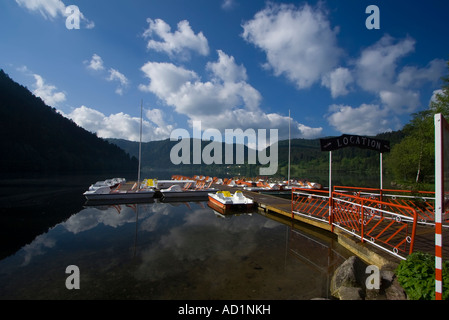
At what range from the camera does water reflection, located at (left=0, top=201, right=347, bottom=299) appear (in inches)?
204

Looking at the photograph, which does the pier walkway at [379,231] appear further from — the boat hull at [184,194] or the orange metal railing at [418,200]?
the boat hull at [184,194]

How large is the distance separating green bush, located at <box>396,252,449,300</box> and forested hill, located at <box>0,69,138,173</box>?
93.4 meters

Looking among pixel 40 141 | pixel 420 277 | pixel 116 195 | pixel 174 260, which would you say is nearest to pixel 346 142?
pixel 420 277

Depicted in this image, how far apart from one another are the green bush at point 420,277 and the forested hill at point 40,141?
93.4 meters

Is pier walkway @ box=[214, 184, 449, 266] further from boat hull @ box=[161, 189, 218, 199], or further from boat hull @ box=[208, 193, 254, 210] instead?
boat hull @ box=[161, 189, 218, 199]

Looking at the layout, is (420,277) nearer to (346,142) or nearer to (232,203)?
(346,142)

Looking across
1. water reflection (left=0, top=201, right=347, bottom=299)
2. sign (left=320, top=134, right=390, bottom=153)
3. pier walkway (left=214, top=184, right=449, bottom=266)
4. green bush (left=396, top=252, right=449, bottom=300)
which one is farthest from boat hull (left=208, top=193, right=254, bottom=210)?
green bush (left=396, top=252, right=449, bottom=300)

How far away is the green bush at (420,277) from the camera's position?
11.7ft

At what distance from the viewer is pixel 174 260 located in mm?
7031

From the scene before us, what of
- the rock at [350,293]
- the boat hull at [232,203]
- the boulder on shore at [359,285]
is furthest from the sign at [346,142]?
the boat hull at [232,203]

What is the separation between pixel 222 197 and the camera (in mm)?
16422

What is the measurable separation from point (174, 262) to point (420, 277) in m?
6.30
